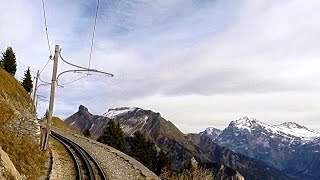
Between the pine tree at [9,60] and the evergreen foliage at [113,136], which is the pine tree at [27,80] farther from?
the evergreen foliage at [113,136]

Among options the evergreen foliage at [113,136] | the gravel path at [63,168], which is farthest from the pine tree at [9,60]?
the gravel path at [63,168]

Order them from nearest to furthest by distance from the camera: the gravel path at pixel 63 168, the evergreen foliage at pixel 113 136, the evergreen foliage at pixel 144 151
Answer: the gravel path at pixel 63 168 → the evergreen foliage at pixel 113 136 → the evergreen foliage at pixel 144 151

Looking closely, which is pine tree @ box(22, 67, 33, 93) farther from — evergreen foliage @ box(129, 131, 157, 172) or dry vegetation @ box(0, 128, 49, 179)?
dry vegetation @ box(0, 128, 49, 179)

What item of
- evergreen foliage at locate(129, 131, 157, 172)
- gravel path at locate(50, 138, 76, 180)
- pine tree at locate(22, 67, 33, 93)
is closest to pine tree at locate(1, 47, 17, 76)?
pine tree at locate(22, 67, 33, 93)

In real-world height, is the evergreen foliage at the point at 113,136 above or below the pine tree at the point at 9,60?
below

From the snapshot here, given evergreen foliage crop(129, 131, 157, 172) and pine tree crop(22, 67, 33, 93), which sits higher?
pine tree crop(22, 67, 33, 93)

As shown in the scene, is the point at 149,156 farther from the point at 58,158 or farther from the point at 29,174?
the point at 29,174

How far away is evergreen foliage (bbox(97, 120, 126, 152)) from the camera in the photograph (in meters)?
87.1

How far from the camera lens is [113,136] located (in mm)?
88625

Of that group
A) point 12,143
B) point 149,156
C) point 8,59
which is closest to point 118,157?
point 12,143

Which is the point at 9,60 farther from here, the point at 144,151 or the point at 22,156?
the point at 22,156

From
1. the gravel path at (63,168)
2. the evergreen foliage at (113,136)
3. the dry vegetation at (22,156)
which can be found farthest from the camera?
the evergreen foliage at (113,136)

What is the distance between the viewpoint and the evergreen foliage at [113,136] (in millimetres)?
87137

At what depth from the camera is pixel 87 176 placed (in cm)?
2405
